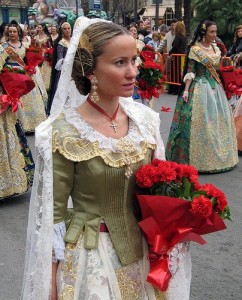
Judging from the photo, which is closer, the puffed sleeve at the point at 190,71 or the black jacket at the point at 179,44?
the puffed sleeve at the point at 190,71

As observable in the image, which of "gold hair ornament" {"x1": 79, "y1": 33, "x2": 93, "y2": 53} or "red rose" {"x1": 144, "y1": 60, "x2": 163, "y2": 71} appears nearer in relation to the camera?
"gold hair ornament" {"x1": 79, "y1": 33, "x2": 93, "y2": 53}

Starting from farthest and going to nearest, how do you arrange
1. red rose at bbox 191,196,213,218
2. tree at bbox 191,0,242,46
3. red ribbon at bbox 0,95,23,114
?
tree at bbox 191,0,242,46, red ribbon at bbox 0,95,23,114, red rose at bbox 191,196,213,218

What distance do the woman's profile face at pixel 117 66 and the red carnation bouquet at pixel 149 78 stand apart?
4.15m

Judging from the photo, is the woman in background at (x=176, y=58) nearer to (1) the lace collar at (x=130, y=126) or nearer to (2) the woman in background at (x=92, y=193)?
(1) the lace collar at (x=130, y=126)

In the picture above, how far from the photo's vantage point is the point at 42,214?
2.01m

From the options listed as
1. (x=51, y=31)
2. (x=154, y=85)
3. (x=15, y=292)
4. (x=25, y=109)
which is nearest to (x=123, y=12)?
(x=51, y=31)

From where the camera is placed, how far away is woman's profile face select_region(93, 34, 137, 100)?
198 cm

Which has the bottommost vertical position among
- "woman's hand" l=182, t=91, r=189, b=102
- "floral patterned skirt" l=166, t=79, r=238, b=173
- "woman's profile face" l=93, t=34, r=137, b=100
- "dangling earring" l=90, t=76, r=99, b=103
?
"floral patterned skirt" l=166, t=79, r=238, b=173

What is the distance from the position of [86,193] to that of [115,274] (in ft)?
1.03

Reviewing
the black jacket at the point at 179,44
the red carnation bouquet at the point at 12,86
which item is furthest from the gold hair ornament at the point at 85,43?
the black jacket at the point at 179,44

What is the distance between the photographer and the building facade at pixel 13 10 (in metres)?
36.9

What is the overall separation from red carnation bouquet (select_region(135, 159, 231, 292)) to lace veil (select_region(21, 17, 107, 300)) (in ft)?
1.09

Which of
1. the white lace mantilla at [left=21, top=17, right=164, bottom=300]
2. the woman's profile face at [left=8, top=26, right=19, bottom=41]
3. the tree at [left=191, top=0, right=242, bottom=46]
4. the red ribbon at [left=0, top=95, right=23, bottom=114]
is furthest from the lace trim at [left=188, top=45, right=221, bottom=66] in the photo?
the tree at [left=191, top=0, right=242, bottom=46]

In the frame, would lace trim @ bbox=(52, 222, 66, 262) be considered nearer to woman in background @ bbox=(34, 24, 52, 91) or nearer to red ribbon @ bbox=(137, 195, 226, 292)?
red ribbon @ bbox=(137, 195, 226, 292)
